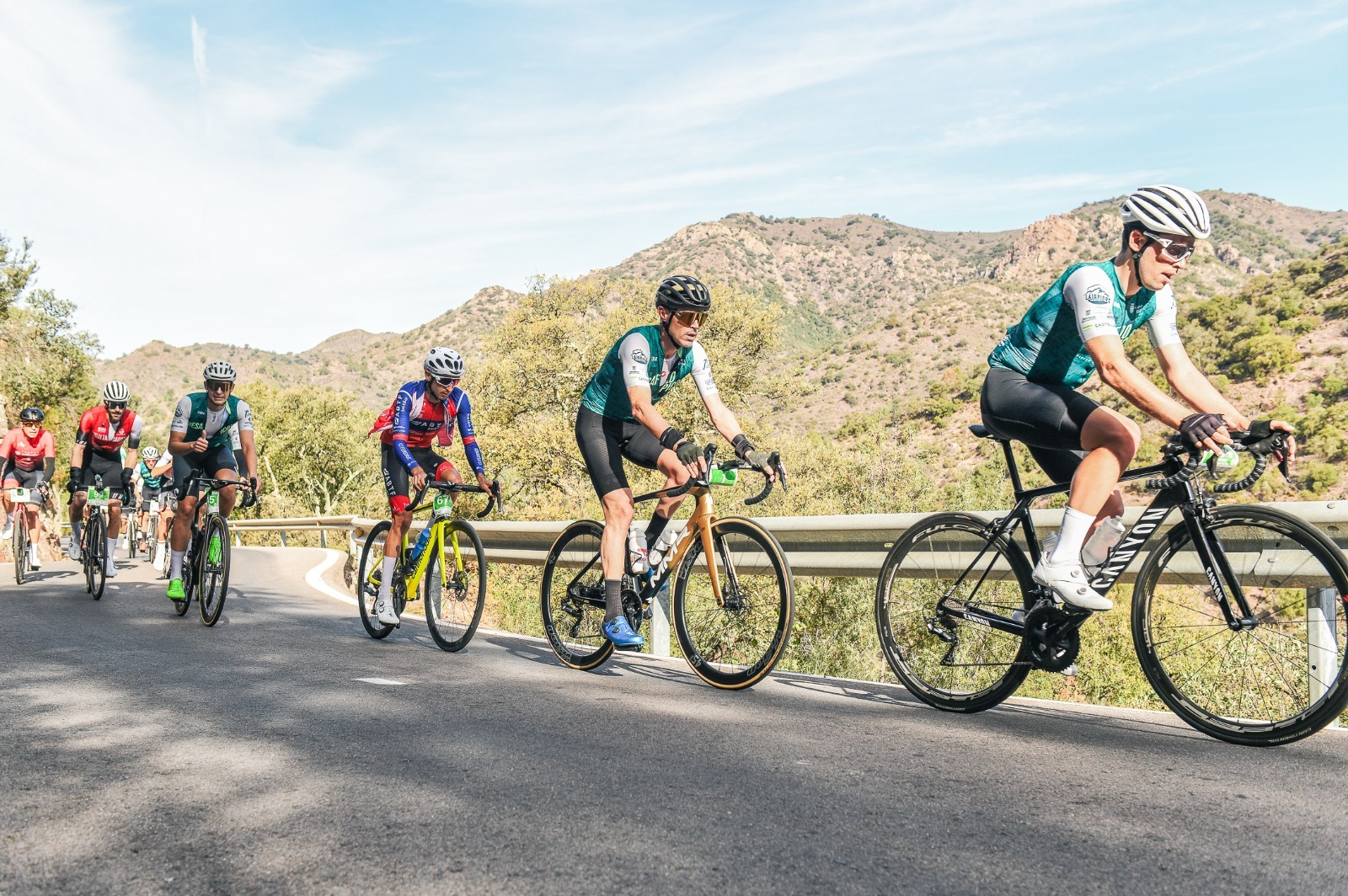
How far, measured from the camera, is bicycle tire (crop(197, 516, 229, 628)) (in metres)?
8.13

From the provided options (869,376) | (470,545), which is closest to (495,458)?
(470,545)

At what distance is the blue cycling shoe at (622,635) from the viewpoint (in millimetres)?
5797

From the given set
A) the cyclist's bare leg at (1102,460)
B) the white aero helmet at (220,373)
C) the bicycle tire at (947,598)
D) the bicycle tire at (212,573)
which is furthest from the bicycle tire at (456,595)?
the cyclist's bare leg at (1102,460)

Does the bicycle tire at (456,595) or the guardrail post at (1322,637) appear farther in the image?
the bicycle tire at (456,595)

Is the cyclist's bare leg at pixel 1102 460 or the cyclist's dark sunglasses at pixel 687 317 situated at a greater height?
the cyclist's dark sunglasses at pixel 687 317

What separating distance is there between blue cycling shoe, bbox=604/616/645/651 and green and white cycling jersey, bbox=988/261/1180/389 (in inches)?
100

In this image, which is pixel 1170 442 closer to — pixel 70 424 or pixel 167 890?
pixel 167 890

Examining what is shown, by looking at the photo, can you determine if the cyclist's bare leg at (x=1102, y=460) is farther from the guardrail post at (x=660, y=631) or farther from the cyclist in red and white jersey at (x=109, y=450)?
the cyclist in red and white jersey at (x=109, y=450)

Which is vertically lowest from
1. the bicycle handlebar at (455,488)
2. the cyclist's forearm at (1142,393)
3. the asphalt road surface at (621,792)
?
the asphalt road surface at (621,792)

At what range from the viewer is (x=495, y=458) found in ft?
107

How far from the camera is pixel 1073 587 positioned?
4.18 meters

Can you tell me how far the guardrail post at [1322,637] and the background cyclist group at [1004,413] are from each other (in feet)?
2.79

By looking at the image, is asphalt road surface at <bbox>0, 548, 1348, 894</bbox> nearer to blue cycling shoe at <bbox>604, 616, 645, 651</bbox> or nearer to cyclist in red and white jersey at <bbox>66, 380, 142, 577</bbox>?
blue cycling shoe at <bbox>604, 616, 645, 651</bbox>

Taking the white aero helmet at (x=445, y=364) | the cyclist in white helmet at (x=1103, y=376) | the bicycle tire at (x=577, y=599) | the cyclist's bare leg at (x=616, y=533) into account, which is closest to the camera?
the cyclist in white helmet at (x=1103, y=376)
